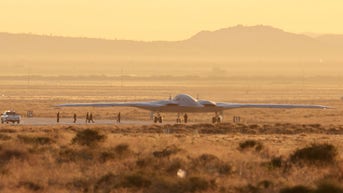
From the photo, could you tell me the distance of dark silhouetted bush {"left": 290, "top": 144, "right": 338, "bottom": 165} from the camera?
40188 millimetres

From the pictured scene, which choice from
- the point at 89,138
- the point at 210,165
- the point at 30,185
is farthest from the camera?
the point at 89,138

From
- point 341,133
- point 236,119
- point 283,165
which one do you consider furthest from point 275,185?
point 236,119

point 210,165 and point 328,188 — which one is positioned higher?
point 328,188

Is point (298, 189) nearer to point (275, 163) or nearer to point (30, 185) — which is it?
point (30, 185)

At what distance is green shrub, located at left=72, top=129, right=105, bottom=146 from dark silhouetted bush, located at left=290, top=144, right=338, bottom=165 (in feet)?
36.2

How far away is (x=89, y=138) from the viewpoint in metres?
50.3

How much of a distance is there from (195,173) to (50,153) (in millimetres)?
9415

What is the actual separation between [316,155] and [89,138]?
1301 centimetres

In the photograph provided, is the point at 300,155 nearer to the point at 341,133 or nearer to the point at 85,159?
the point at 85,159

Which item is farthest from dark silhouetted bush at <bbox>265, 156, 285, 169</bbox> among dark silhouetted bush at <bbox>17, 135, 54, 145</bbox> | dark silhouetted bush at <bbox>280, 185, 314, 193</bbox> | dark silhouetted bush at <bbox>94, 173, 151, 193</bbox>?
dark silhouetted bush at <bbox>17, 135, 54, 145</bbox>

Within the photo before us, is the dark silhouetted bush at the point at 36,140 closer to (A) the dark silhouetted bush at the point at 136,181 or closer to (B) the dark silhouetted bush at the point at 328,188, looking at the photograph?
(A) the dark silhouetted bush at the point at 136,181

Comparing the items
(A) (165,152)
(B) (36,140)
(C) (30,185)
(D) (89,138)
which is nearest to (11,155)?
(A) (165,152)

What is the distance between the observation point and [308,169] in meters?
38.1

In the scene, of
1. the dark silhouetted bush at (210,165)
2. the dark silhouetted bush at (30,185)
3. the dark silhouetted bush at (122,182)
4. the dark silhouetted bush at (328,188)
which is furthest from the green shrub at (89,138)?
the dark silhouetted bush at (328,188)
